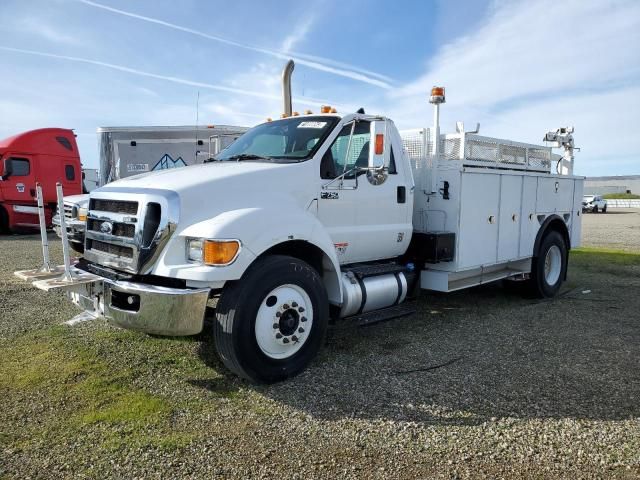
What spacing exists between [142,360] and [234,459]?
1981 millimetres

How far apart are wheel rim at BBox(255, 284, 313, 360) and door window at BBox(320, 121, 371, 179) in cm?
125

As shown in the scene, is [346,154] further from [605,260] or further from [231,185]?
[605,260]

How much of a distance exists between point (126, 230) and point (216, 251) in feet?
3.03

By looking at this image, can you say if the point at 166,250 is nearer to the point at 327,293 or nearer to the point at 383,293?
the point at 327,293

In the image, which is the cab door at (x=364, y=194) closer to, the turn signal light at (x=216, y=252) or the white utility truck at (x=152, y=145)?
the turn signal light at (x=216, y=252)

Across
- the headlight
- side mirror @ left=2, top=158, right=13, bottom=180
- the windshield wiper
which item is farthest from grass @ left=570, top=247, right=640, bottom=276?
side mirror @ left=2, top=158, right=13, bottom=180

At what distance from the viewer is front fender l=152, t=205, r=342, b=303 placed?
378 cm

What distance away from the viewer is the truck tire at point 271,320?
3.94m

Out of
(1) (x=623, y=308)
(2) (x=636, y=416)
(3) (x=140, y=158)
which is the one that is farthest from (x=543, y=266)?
(3) (x=140, y=158)

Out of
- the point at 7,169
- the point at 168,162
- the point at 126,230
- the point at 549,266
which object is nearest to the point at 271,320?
the point at 126,230

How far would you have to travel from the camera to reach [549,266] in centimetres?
814

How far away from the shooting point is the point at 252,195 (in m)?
4.33

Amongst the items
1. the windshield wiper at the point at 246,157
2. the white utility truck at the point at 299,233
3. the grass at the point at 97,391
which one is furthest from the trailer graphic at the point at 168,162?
the windshield wiper at the point at 246,157

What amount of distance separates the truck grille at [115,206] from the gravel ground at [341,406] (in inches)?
54.7
